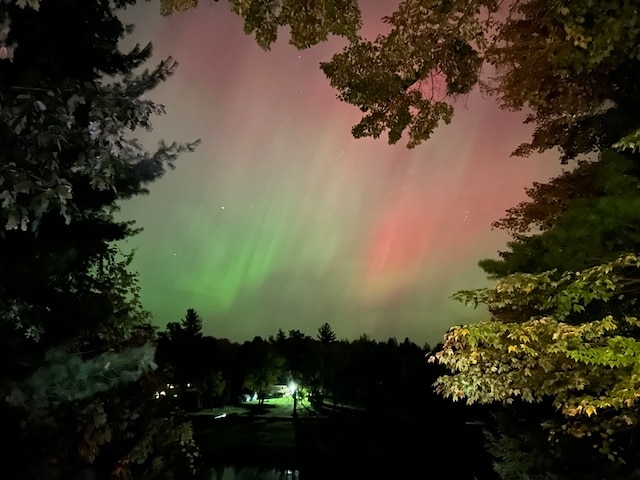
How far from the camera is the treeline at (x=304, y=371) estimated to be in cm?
Answer: 5694

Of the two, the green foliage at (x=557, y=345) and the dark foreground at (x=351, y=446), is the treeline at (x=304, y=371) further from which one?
the green foliage at (x=557, y=345)

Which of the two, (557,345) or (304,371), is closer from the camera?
(557,345)

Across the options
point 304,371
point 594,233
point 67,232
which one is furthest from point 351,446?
point 594,233

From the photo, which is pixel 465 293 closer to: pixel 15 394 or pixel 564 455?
pixel 15 394

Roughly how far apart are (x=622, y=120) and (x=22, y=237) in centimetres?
928

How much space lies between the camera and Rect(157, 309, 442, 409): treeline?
5694 centimetres

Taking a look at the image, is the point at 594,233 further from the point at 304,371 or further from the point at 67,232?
the point at 304,371

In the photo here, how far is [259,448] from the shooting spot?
124ft

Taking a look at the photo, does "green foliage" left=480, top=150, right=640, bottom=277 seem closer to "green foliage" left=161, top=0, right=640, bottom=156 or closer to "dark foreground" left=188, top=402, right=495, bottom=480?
"green foliage" left=161, top=0, right=640, bottom=156

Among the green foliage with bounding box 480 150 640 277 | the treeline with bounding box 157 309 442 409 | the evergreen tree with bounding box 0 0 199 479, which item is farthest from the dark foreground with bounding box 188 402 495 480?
the green foliage with bounding box 480 150 640 277

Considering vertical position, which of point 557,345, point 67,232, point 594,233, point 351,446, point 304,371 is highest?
point 304,371

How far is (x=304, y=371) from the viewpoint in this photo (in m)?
65.7

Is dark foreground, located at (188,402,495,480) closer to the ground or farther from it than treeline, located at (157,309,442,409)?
closer to the ground

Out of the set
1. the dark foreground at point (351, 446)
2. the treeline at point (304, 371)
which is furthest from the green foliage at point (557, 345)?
the treeline at point (304, 371)
